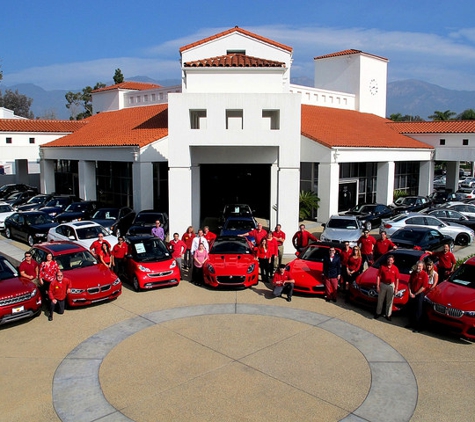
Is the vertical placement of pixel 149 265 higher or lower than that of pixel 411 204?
lower

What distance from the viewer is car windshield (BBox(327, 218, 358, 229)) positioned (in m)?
19.2

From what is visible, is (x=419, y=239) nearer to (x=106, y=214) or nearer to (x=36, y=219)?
(x=106, y=214)

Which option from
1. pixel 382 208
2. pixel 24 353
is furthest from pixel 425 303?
pixel 382 208

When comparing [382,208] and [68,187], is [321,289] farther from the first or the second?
[68,187]

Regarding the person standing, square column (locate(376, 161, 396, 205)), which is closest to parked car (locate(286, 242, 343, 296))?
the person standing

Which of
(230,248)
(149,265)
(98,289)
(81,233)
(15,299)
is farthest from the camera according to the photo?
(81,233)

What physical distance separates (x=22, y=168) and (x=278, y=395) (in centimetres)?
4236

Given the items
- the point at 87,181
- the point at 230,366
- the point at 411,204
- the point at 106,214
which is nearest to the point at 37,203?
the point at 87,181

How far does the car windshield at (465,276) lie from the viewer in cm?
1067

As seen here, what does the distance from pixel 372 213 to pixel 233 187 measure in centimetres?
890

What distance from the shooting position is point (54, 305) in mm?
11258

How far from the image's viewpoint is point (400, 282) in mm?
11711

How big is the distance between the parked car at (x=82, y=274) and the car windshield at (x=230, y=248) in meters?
3.33

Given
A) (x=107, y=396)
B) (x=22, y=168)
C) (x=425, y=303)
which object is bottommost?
(x=107, y=396)
